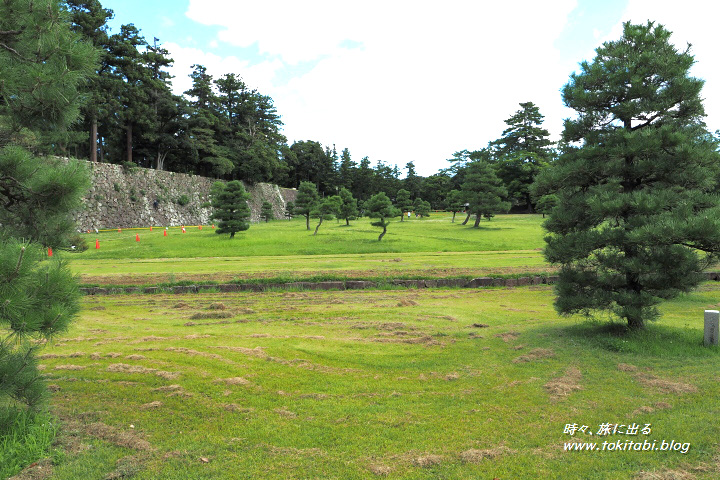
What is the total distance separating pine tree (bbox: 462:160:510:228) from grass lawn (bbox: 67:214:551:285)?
326 inches

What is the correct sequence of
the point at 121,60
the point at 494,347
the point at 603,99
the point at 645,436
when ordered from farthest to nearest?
1. the point at 121,60
2. the point at 603,99
3. the point at 494,347
4. the point at 645,436

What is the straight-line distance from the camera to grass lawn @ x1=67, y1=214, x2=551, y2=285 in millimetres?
13547

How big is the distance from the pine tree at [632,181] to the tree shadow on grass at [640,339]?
275 mm

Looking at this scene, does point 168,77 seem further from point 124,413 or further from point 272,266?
point 124,413

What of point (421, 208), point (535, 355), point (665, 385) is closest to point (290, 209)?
point (421, 208)

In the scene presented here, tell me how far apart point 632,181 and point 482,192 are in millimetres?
31608

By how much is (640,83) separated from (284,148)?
54180mm

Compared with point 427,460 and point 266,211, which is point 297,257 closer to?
point 427,460

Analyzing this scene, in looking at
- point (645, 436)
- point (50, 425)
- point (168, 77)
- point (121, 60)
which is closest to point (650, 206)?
point (645, 436)

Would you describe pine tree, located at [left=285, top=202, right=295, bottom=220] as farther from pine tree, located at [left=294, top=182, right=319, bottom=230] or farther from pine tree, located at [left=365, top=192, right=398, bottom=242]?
pine tree, located at [left=365, top=192, right=398, bottom=242]

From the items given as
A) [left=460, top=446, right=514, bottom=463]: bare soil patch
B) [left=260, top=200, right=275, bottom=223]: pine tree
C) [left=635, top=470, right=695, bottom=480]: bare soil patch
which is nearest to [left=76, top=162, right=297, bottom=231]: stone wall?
[left=260, top=200, right=275, bottom=223]: pine tree

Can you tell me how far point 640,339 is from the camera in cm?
602

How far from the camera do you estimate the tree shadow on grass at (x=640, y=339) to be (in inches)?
218

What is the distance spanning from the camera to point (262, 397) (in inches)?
172
